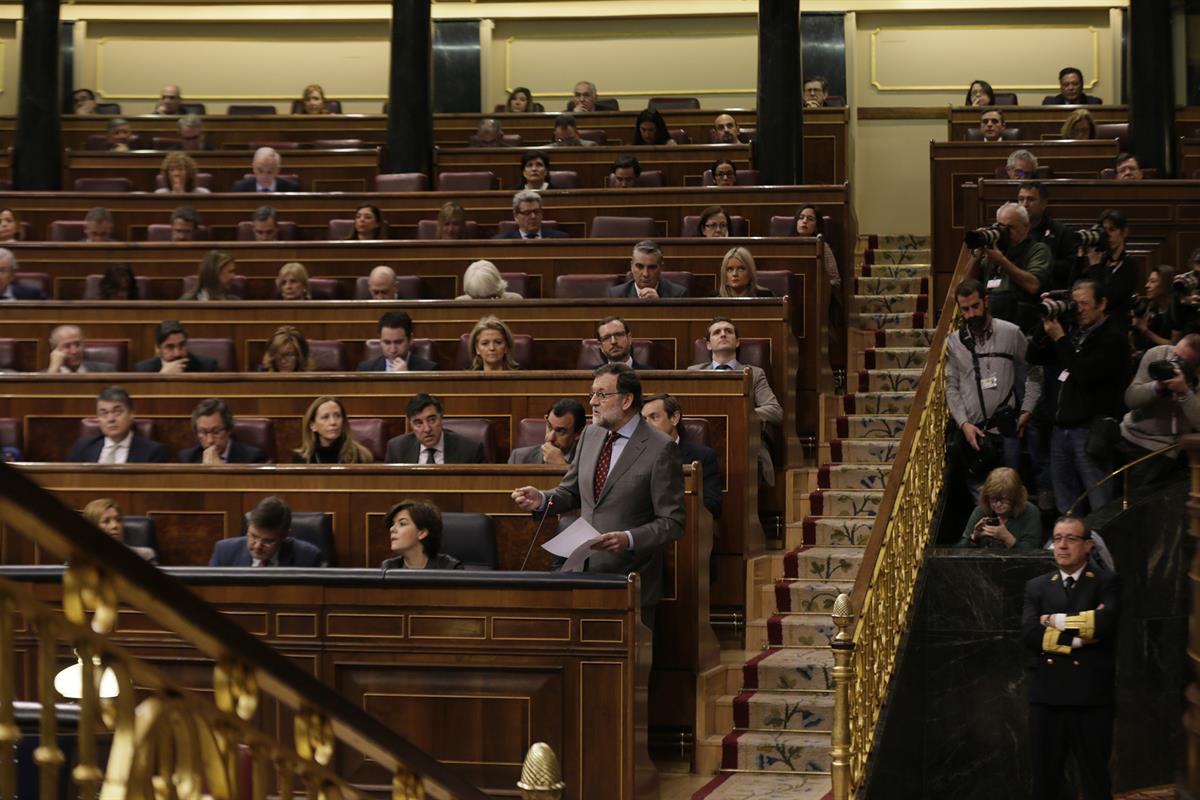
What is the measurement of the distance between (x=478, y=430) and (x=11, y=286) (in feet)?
10.2

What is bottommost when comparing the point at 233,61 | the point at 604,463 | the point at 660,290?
the point at 604,463

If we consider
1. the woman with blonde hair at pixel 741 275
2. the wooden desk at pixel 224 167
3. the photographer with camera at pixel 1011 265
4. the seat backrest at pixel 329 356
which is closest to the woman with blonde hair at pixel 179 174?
the wooden desk at pixel 224 167

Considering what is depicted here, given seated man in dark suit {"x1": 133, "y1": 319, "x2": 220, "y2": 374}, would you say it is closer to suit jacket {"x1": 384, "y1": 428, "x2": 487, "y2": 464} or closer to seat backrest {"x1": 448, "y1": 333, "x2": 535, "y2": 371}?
seat backrest {"x1": 448, "y1": 333, "x2": 535, "y2": 371}

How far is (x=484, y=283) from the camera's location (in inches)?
297

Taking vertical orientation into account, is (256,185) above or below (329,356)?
above

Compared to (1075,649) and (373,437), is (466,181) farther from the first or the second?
(1075,649)

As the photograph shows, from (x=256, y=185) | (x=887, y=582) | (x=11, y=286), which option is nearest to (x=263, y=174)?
(x=256, y=185)

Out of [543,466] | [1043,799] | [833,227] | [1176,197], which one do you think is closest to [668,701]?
[543,466]

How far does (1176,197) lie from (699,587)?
14.4 feet

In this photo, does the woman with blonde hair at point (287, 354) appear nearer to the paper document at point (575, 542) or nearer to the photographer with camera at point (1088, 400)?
the paper document at point (575, 542)

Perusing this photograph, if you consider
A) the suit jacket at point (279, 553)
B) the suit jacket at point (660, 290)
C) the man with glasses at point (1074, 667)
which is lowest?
the man with glasses at point (1074, 667)

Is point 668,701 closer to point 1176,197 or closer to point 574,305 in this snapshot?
point 574,305

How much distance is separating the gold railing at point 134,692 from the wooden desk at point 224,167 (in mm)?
8915

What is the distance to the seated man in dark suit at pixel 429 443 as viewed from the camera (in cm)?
584
